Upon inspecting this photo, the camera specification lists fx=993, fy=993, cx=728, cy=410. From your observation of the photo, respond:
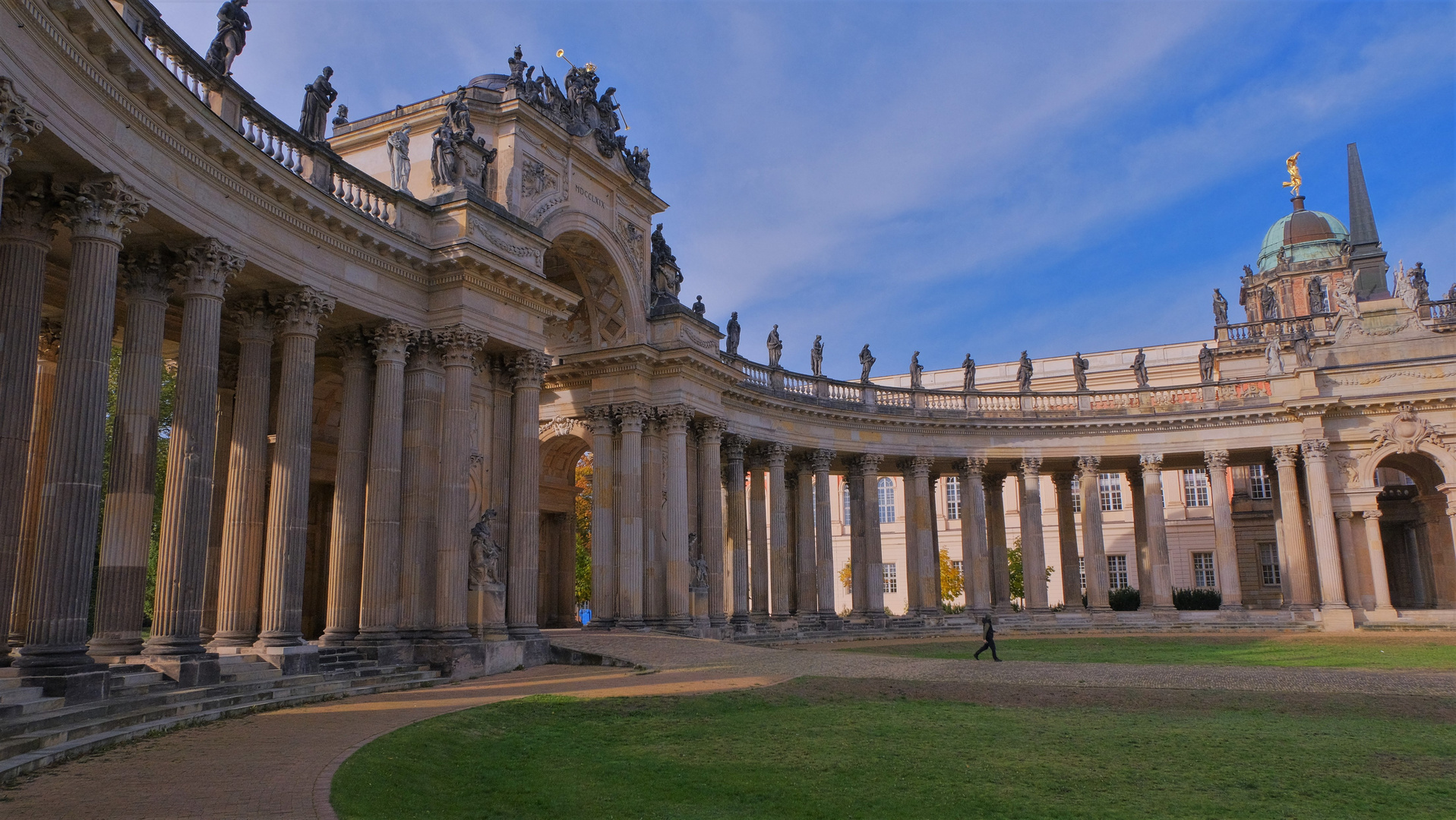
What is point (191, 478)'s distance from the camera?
21.3 m

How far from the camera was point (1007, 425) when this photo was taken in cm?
5703

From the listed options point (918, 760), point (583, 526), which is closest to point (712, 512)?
point (918, 760)

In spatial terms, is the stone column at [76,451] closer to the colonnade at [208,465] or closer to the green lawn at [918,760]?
the colonnade at [208,465]

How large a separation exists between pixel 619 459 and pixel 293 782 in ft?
95.1

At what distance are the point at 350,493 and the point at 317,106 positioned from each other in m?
10.9

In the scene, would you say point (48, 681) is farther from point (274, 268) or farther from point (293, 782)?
point (274, 268)

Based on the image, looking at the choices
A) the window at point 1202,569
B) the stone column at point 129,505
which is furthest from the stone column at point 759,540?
the window at point 1202,569

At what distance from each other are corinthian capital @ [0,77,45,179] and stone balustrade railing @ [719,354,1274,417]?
124 ft

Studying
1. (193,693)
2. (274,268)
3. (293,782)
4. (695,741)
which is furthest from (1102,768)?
(274,268)

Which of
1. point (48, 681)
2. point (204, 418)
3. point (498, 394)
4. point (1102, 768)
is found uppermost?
point (498, 394)

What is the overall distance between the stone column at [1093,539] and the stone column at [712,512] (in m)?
23.2

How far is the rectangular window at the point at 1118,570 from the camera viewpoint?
79.9 meters

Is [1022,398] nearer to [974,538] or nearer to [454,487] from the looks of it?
[974,538]

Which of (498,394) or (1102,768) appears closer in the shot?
(1102,768)
